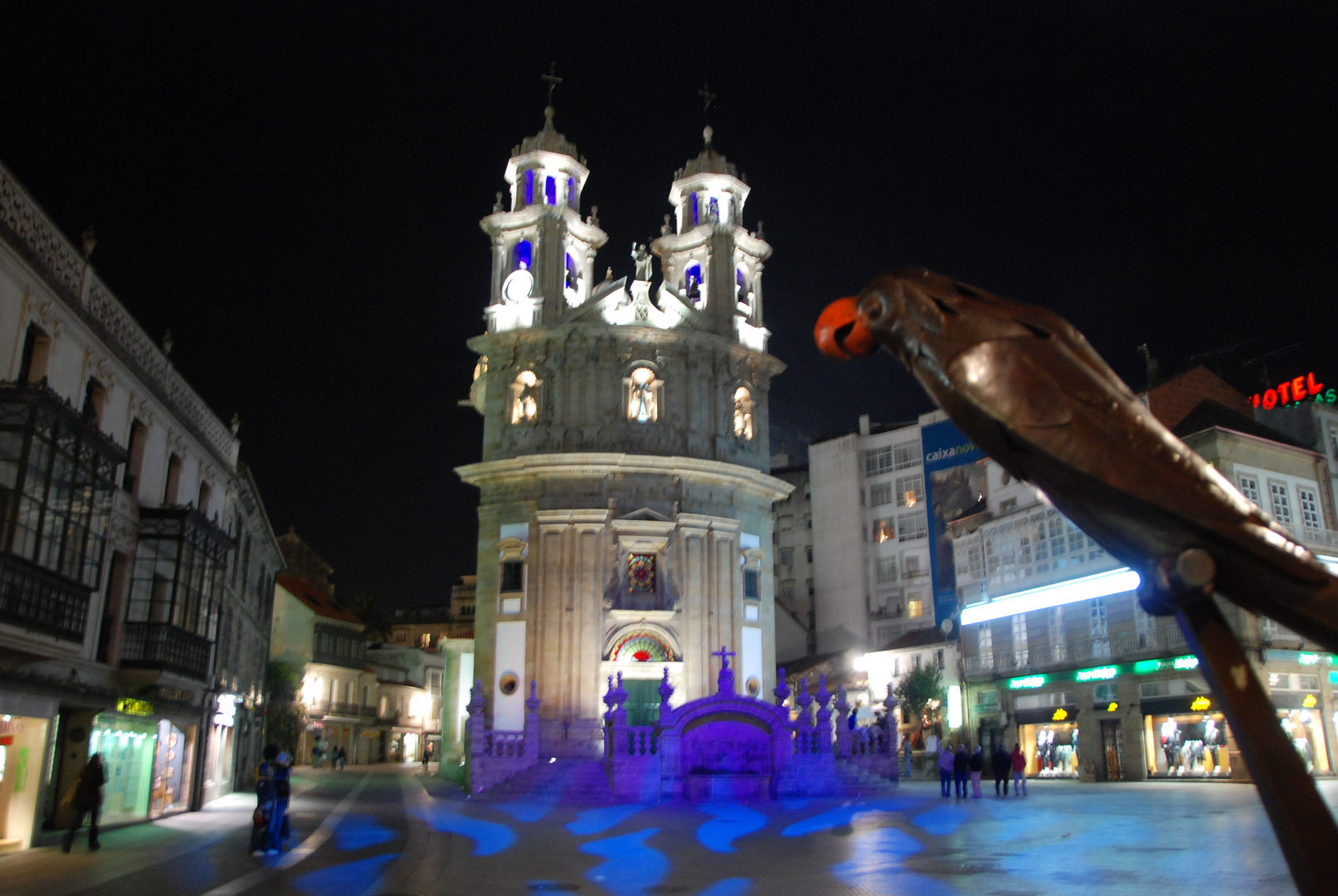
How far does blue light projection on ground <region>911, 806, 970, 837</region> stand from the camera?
805 inches

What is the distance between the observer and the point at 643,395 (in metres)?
45.0

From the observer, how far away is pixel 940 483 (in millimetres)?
61688

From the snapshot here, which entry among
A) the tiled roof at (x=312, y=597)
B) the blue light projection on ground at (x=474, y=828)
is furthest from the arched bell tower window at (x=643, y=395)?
the tiled roof at (x=312, y=597)


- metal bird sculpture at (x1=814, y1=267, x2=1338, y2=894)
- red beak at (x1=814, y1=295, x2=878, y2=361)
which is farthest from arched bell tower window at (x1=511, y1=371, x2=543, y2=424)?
metal bird sculpture at (x1=814, y1=267, x2=1338, y2=894)

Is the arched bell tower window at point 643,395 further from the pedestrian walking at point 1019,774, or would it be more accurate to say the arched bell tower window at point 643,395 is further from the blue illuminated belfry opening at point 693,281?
the pedestrian walking at point 1019,774

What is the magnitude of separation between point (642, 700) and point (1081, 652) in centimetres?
1751

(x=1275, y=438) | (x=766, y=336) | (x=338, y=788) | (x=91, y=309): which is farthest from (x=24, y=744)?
(x=1275, y=438)

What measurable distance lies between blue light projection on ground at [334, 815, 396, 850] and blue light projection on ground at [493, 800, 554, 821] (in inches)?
142

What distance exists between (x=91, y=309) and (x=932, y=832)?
19.1 metres

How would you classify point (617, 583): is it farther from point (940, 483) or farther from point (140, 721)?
point (940, 483)

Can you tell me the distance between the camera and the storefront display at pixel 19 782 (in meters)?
17.3

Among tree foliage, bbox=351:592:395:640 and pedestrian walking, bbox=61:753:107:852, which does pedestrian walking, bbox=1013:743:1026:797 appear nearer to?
pedestrian walking, bbox=61:753:107:852

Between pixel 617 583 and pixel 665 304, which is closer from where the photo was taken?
pixel 617 583

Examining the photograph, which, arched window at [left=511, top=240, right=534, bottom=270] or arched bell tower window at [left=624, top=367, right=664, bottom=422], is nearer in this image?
arched bell tower window at [left=624, top=367, right=664, bottom=422]
